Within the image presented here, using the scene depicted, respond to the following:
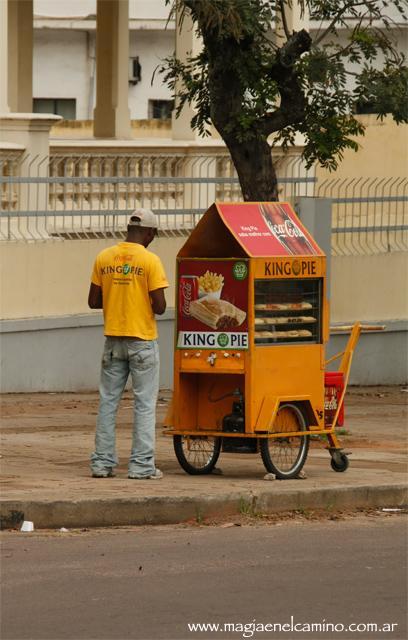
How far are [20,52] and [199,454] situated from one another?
44.0ft

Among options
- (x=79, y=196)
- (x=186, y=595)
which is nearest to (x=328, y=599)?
(x=186, y=595)

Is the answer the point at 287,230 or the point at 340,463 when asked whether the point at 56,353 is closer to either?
the point at 340,463

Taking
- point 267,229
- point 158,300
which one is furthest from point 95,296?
point 267,229

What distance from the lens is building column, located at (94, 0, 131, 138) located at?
79.0ft

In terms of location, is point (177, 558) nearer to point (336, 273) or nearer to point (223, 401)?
point (223, 401)

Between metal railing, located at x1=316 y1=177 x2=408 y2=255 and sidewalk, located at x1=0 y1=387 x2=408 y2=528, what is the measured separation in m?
4.77

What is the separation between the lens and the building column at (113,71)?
79.0 feet

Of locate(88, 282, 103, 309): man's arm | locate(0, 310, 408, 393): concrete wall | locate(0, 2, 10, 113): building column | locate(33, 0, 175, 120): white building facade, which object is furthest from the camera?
locate(33, 0, 175, 120): white building facade

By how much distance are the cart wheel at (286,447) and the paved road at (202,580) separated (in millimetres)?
904

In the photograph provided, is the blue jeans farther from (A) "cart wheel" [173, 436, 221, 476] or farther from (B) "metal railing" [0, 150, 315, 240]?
(B) "metal railing" [0, 150, 315, 240]

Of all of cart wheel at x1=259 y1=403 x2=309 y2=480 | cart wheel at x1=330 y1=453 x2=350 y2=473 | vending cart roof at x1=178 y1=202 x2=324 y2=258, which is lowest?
cart wheel at x1=330 y1=453 x2=350 y2=473

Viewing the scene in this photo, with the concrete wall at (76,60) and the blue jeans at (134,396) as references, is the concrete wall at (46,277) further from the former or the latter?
the concrete wall at (76,60)

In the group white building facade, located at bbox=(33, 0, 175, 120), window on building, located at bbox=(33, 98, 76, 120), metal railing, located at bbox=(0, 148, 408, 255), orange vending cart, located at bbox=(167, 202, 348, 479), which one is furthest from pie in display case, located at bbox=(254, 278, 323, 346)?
window on building, located at bbox=(33, 98, 76, 120)

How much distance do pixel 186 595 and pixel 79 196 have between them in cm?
967
